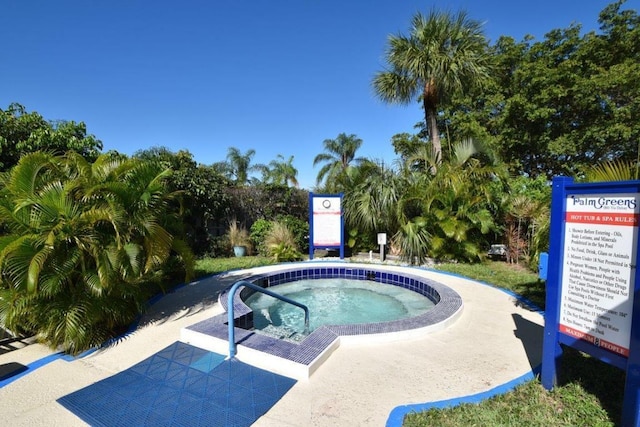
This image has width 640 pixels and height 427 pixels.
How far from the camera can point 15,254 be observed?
118 inches

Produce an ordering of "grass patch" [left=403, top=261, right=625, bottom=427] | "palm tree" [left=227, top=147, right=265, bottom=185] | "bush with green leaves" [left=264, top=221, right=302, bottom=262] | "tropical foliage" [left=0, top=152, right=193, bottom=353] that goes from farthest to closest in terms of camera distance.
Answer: "palm tree" [left=227, top=147, right=265, bottom=185] → "bush with green leaves" [left=264, top=221, right=302, bottom=262] → "tropical foliage" [left=0, top=152, right=193, bottom=353] → "grass patch" [left=403, top=261, right=625, bottom=427]

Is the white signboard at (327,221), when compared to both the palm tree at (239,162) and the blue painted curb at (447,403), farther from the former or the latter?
the palm tree at (239,162)

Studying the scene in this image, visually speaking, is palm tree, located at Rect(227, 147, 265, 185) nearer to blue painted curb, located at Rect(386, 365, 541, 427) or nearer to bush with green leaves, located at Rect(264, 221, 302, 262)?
bush with green leaves, located at Rect(264, 221, 302, 262)

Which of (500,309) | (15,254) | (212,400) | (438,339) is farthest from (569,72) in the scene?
(15,254)

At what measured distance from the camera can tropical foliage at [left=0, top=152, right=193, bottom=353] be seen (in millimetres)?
3170

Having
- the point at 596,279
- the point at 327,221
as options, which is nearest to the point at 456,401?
the point at 596,279

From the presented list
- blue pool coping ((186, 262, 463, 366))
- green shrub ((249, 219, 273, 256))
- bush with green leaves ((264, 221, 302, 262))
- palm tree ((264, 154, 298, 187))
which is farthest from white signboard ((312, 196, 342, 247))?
palm tree ((264, 154, 298, 187))

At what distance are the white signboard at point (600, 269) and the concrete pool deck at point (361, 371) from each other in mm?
1001

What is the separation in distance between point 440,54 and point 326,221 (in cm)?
672

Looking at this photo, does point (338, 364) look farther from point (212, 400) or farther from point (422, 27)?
point (422, 27)

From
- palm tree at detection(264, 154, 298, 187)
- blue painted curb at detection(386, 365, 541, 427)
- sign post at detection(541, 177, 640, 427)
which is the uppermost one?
palm tree at detection(264, 154, 298, 187)

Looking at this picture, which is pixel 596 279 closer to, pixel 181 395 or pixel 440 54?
pixel 181 395

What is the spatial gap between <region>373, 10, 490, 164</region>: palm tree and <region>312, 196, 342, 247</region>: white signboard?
3.85 m

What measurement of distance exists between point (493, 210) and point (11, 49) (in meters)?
13.1
